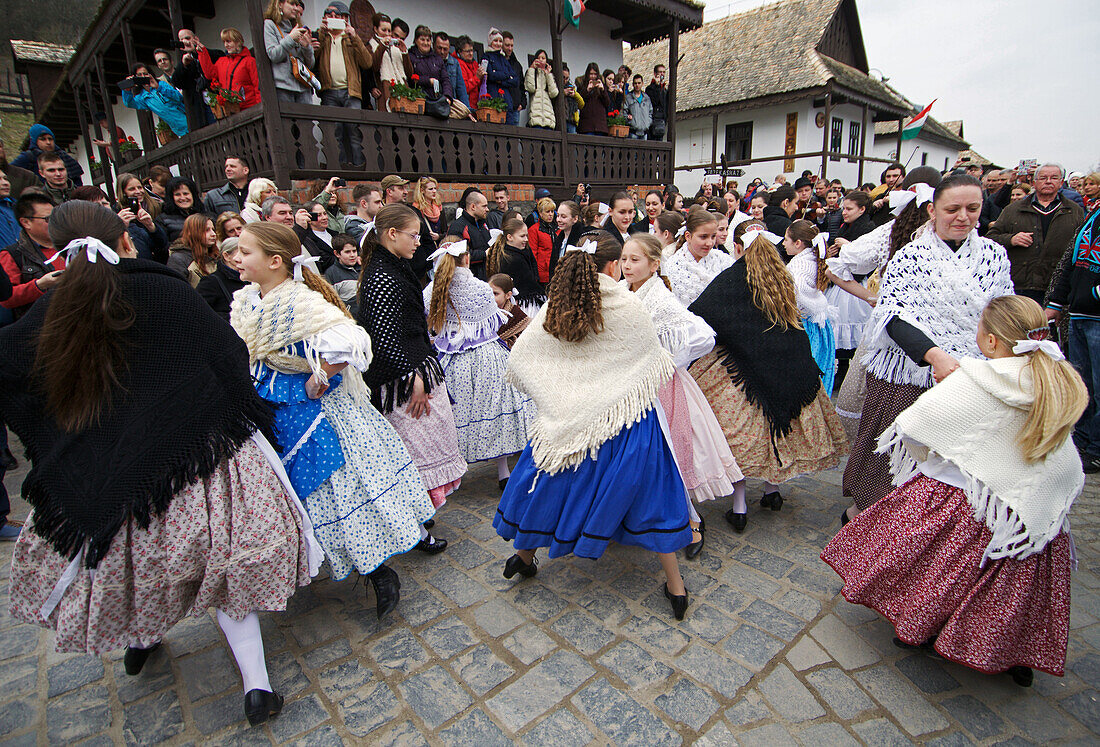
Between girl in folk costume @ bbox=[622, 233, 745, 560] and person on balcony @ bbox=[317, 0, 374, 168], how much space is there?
5769 mm

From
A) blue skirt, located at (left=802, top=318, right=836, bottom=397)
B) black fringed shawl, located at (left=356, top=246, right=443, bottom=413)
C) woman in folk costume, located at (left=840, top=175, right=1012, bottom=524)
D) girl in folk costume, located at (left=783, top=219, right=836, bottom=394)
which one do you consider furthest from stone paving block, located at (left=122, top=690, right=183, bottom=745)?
blue skirt, located at (left=802, top=318, right=836, bottom=397)

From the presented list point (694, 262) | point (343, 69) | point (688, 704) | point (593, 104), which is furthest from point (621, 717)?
point (593, 104)

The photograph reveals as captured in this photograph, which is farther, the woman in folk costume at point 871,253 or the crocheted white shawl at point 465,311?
the crocheted white shawl at point 465,311

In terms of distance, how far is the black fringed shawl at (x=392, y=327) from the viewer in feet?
10.4

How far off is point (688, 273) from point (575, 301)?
1872 millimetres

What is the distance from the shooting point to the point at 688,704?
2.20m

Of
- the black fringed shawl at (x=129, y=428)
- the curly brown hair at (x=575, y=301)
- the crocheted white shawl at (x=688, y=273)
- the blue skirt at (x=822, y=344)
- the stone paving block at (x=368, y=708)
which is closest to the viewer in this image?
the black fringed shawl at (x=129, y=428)

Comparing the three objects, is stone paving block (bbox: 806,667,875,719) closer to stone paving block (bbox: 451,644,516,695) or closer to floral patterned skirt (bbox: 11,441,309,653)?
stone paving block (bbox: 451,644,516,695)

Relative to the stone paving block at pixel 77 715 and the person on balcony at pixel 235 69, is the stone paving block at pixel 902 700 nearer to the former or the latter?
the stone paving block at pixel 77 715

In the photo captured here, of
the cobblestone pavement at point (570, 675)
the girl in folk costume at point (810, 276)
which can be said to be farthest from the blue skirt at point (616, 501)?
the girl in folk costume at point (810, 276)

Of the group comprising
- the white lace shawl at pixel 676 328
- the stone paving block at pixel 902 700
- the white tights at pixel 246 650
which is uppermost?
the white lace shawl at pixel 676 328

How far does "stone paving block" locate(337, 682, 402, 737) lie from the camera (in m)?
2.16

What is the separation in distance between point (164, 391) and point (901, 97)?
104ft

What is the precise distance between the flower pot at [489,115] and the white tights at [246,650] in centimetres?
844
